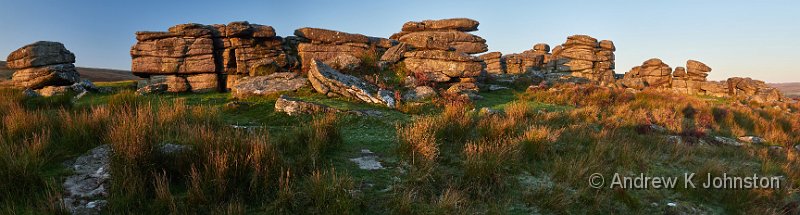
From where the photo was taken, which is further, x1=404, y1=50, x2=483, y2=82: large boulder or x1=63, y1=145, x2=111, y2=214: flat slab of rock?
x1=404, y1=50, x2=483, y2=82: large boulder

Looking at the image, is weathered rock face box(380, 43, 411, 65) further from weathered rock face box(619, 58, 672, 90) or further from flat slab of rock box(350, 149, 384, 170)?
weathered rock face box(619, 58, 672, 90)

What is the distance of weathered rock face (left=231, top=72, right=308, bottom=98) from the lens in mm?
15116

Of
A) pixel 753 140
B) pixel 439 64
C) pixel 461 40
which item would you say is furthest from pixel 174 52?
pixel 753 140

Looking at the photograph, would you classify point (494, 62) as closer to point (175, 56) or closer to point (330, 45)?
point (330, 45)

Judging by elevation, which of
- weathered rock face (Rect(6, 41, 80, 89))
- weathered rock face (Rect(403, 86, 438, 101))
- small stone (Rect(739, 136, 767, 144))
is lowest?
small stone (Rect(739, 136, 767, 144))

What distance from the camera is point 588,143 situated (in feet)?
27.7

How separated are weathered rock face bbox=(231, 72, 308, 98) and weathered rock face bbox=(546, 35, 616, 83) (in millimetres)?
33325

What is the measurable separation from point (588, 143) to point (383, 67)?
1270 centimetres

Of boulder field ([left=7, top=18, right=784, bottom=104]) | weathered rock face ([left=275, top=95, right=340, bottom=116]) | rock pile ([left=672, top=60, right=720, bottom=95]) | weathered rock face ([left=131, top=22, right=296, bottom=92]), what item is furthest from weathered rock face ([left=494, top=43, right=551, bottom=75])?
weathered rock face ([left=275, top=95, right=340, bottom=116])

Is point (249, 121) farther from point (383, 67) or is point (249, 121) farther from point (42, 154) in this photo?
point (383, 67)

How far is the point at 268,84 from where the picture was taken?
52.2ft

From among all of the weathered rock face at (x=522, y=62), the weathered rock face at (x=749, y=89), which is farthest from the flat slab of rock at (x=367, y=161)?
the weathered rock face at (x=749, y=89)

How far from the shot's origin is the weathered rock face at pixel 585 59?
4038 cm

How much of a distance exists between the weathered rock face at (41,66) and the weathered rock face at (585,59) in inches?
1636
